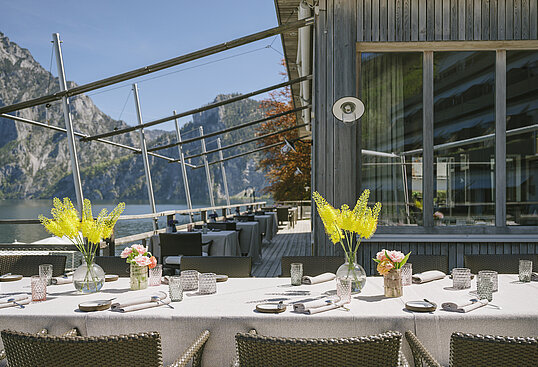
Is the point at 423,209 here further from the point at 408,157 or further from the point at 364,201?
the point at 364,201

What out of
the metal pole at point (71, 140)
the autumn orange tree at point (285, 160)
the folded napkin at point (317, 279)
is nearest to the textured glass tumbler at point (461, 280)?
the folded napkin at point (317, 279)

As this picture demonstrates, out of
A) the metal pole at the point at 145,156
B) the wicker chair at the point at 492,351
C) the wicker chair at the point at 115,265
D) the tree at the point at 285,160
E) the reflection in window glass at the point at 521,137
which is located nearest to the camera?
the wicker chair at the point at 492,351

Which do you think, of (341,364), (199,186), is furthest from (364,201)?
(199,186)

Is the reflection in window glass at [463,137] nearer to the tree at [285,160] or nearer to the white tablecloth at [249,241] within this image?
the white tablecloth at [249,241]

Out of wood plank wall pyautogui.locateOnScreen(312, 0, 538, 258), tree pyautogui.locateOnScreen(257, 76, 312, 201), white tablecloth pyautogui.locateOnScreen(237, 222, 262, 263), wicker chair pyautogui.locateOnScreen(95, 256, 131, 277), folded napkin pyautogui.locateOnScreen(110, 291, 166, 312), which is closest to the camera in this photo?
folded napkin pyautogui.locateOnScreen(110, 291, 166, 312)

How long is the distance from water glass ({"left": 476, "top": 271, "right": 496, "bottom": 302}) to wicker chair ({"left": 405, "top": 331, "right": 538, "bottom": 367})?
809 mm

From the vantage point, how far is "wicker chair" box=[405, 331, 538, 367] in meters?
1.60

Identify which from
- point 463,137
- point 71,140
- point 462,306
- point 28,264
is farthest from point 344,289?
point 71,140

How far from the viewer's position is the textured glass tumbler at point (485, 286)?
94.6 inches

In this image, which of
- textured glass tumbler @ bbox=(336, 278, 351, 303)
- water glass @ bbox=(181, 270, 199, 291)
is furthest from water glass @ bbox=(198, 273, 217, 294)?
textured glass tumbler @ bbox=(336, 278, 351, 303)

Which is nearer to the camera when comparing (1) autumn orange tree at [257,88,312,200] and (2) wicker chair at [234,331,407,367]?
(2) wicker chair at [234,331,407,367]

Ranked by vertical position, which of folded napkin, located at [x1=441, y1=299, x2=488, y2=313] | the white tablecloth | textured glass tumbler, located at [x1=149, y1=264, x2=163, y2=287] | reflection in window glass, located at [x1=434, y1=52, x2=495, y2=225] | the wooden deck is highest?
reflection in window glass, located at [x1=434, y1=52, x2=495, y2=225]

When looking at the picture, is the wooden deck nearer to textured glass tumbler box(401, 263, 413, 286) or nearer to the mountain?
textured glass tumbler box(401, 263, 413, 286)

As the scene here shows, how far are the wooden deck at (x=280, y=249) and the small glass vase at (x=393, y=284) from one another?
428 cm
